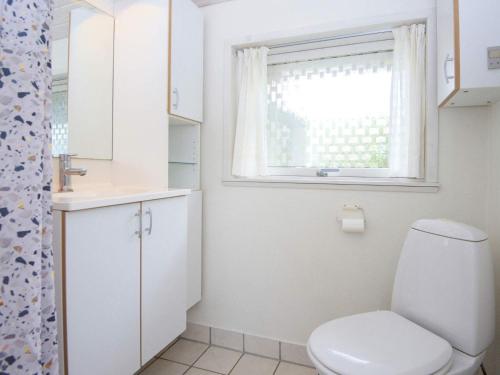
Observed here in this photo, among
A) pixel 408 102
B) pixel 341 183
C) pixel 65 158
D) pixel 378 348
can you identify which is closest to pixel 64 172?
pixel 65 158

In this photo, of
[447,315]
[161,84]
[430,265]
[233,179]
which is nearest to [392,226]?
[430,265]

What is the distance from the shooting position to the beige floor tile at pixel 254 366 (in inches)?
69.6

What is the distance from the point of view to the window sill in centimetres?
164

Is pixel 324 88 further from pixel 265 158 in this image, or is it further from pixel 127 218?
pixel 127 218

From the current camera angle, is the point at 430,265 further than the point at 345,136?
No

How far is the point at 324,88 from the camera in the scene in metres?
1.97

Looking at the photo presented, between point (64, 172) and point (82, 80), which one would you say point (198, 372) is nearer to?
point (64, 172)

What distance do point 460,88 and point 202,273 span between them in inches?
68.3

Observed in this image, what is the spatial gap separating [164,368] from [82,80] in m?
1.69

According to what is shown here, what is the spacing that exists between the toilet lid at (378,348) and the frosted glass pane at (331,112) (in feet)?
3.09

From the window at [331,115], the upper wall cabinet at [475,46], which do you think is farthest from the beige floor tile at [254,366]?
the upper wall cabinet at [475,46]

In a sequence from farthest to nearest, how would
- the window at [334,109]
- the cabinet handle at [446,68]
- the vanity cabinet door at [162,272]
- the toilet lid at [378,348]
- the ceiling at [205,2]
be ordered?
the ceiling at [205,2], the window at [334,109], the vanity cabinet door at [162,272], the cabinet handle at [446,68], the toilet lid at [378,348]

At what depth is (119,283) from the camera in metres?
1.30

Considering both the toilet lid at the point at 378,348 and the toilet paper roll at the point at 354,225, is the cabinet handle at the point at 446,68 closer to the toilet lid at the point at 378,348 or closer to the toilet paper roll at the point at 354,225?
the toilet paper roll at the point at 354,225
